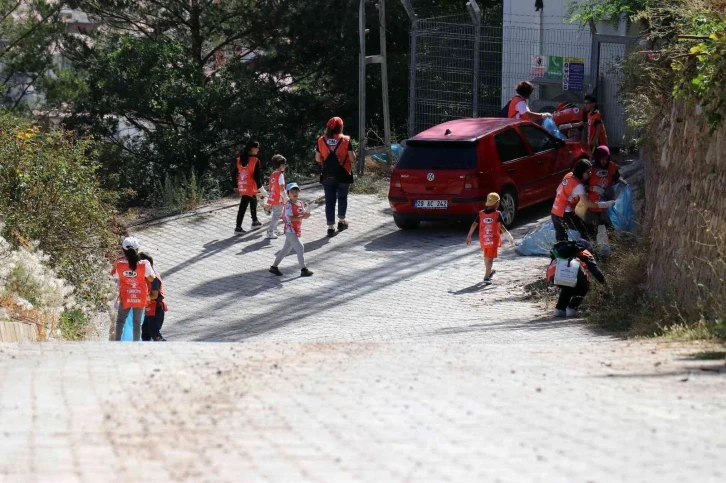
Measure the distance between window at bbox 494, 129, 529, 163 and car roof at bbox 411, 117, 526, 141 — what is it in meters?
0.14

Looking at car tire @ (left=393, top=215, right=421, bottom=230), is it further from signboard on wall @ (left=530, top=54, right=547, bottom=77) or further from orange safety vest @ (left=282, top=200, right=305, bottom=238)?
signboard on wall @ (left=530, top=54, right=547, bottom=77)

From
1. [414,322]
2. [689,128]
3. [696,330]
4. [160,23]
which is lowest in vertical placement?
[414,322]

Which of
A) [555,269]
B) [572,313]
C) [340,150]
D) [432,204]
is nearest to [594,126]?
[432,204]

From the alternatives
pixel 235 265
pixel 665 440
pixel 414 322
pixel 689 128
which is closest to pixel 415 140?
pixel 235 265

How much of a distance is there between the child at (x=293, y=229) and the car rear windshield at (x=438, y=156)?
2610mm

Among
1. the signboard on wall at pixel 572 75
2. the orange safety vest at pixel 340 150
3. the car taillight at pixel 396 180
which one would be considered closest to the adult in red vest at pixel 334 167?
the orange safety vest at pixel 340 150

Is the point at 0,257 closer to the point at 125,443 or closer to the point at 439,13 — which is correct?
the point at 125,443

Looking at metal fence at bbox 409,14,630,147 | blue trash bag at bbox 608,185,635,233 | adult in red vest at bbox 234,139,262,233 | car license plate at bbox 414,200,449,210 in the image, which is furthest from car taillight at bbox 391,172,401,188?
metal fence at bbox 409,14,630,147

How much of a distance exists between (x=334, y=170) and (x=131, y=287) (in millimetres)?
6694

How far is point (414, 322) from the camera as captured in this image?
13.6 m

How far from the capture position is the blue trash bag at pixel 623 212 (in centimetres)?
1611

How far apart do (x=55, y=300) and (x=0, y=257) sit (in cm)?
74

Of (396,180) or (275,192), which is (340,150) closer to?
(396,180)

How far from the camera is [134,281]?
1265cm
